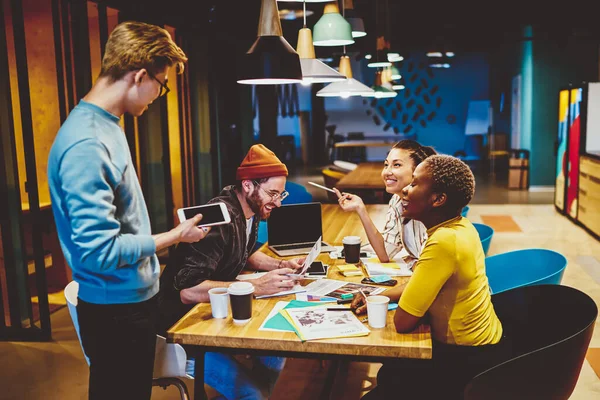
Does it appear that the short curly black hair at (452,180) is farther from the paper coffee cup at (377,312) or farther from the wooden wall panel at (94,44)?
the wooden wall panel at (94,44)

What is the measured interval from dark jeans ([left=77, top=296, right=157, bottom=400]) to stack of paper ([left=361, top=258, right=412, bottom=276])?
122 centimetres

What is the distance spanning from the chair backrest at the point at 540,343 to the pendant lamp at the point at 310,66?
1.54 meters

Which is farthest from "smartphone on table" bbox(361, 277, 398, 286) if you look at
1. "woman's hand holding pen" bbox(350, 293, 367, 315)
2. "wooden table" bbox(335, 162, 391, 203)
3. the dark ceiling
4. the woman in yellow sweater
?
the dark ceiling

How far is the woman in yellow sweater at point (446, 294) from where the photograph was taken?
6.08ft

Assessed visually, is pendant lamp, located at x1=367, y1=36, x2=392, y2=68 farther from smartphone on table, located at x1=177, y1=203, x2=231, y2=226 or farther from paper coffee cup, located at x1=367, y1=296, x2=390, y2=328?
paper coffee cup, located at x1=367, y1=296, x2=390, y2=328

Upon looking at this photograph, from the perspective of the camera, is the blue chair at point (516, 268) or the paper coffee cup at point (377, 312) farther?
the blue chair at point (516, 268)

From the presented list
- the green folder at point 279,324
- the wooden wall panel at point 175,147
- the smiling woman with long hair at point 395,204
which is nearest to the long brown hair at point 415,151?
the smiling woman with long hair at point 395,204

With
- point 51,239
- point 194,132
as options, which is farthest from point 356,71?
point 51,239

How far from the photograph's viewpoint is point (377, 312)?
6.31 ft

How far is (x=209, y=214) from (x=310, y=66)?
1466mm

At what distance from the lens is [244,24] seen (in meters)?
7.90

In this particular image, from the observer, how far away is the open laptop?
3.34 meters

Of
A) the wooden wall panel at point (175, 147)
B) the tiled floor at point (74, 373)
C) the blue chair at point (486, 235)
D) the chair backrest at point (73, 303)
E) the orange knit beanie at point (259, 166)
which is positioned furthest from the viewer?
the wooden wall panel at point (175, 147)

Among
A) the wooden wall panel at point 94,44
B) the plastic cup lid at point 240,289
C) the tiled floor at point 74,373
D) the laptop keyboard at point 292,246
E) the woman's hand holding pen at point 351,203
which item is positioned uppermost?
the wooden wall panel at point 94,44
